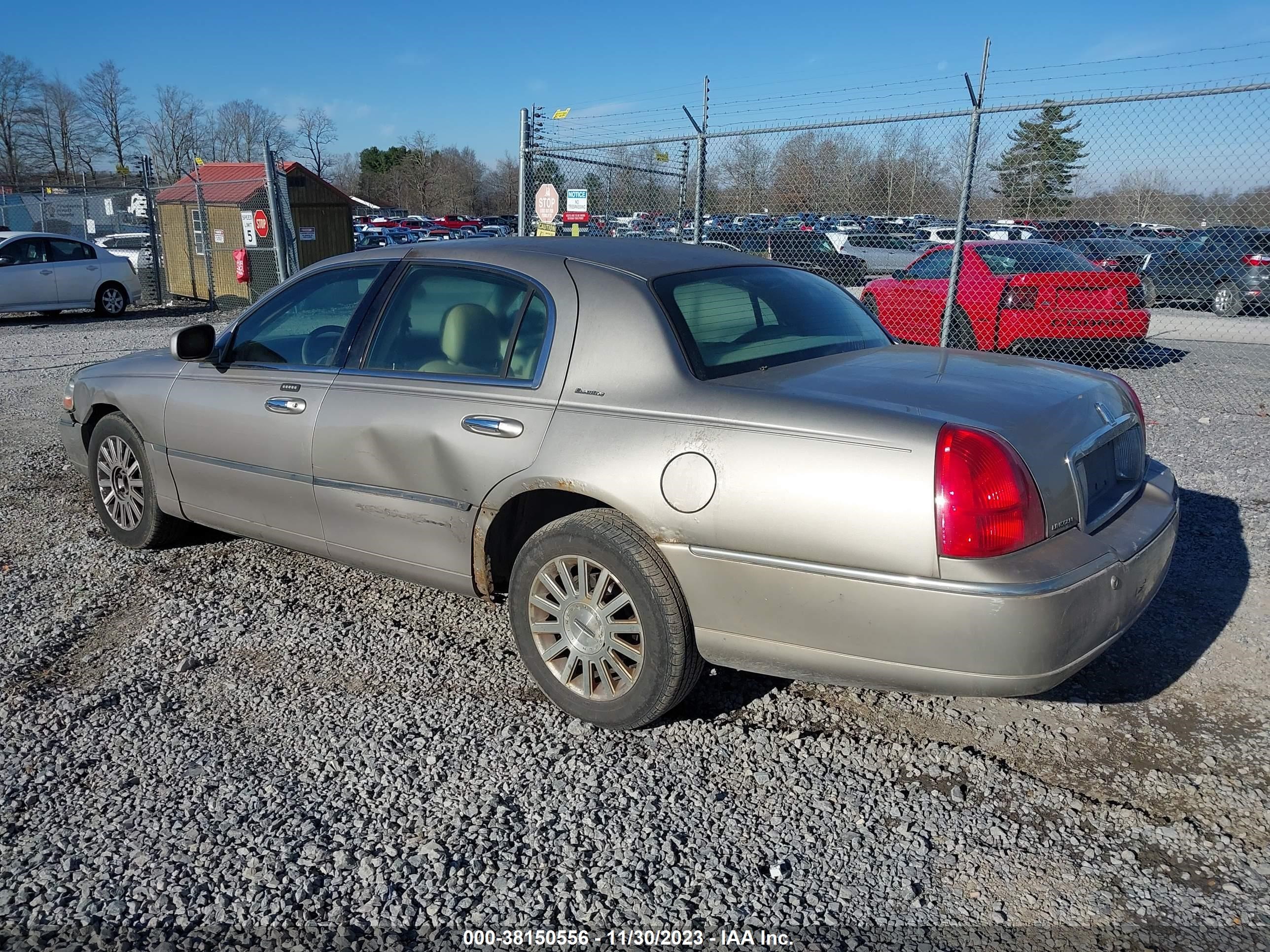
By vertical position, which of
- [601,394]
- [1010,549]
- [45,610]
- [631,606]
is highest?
[601,394]

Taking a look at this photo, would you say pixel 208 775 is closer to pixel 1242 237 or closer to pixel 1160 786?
pixel 1160 786

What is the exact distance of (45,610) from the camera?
14.0 feet

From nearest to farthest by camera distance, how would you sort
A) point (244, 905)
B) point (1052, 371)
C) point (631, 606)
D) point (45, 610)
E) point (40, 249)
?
1. point (244, 905)
2. point (631, 606)
3. point (1052, 371)
4. point (45, 610)
5. point (40, 249)

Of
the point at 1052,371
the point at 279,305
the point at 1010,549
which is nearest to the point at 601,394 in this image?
the point at 1010,549

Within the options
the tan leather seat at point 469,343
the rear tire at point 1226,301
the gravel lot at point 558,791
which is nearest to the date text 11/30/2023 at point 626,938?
the gravel lot at point 558,791

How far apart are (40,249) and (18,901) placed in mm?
16837

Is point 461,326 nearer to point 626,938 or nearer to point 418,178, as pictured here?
point 626,938

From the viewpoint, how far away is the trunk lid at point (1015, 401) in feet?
9.16

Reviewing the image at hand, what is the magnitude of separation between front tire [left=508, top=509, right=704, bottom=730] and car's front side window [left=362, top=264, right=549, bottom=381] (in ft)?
2.20

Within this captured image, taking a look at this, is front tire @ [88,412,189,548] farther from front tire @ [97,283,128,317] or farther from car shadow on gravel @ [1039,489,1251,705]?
front tire @ [97,283,128,317]

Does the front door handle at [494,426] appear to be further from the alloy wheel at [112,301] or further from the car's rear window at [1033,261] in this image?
the alloy wheel at [112,301]

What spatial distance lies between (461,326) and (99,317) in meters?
16.5

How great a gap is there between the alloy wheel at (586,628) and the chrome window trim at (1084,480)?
1388mm

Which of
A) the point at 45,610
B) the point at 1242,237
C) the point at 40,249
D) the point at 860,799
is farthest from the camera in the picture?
the point at 40,249
